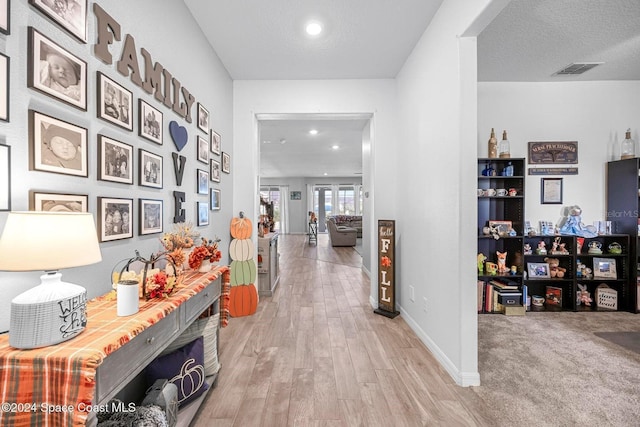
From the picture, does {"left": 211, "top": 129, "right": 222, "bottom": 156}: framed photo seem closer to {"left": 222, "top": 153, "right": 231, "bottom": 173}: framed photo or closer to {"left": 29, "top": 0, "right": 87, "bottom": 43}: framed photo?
{"left": 222, "top": 153, "right": 231, "bottom": 173}: framed photo

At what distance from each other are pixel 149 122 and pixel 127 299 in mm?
1186

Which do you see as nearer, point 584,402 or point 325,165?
point 584,402

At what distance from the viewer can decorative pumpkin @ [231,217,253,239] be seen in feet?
10.4

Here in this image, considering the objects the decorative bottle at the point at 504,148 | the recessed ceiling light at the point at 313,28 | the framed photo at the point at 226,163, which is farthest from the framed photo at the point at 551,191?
the framed photo at the point at 226,163

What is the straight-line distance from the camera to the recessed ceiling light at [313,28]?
238 cm

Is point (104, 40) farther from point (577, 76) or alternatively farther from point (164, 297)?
point (577, 76)

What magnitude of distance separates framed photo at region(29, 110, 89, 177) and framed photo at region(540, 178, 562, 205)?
15.0 ft

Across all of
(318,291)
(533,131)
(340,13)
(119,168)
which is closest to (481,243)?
(533,131)

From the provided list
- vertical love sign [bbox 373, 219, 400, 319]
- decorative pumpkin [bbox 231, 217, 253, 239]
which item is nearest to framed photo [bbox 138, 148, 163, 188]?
decorative pumpkin [bbox 231, 217, 253, 239]

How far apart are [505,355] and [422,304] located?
75 centimetres

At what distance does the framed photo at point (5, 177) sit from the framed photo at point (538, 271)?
14.9ft

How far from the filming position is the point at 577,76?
3330 mm

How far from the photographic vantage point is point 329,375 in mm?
1979

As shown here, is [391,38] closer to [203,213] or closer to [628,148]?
[203,213]
